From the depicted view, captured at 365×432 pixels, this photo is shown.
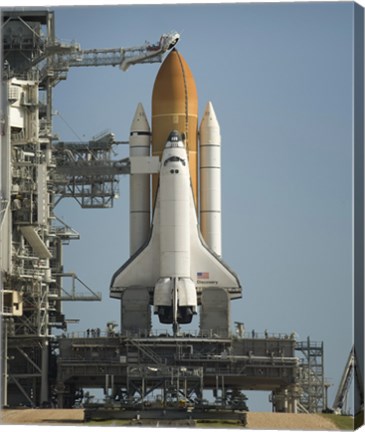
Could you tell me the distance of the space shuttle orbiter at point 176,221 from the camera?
55500mm

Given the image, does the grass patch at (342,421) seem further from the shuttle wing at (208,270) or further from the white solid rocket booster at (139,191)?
the white solid rocket booster at (139,191)

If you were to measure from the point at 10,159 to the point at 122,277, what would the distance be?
205 inches

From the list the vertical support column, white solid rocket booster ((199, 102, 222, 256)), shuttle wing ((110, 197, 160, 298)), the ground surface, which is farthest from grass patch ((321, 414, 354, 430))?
the vertical support column

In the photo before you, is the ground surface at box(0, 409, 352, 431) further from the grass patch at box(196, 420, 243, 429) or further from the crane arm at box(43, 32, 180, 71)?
the crane arm at box(43, 32, 180, 71)

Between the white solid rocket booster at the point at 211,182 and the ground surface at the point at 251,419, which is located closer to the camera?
the ground surface at the point at 251,419

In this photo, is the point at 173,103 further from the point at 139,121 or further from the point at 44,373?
the point at 44,373

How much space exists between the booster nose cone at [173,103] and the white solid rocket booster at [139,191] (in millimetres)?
320

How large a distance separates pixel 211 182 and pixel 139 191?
7.30ft

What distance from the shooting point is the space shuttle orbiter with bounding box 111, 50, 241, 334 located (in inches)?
2185

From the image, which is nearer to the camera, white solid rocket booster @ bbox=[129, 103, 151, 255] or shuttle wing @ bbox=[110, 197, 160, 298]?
shuttle wing @ bbox=[110, 197, 160, 298]

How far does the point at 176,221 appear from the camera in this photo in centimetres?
5541

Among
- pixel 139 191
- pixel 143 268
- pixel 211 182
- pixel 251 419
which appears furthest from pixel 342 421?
pixel 139 191

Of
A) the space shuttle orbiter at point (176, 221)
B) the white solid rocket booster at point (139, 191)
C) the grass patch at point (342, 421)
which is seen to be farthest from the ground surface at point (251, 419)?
the white solid rocket booster at point (139, 191)

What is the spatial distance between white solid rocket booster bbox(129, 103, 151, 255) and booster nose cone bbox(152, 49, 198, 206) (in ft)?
1.05
